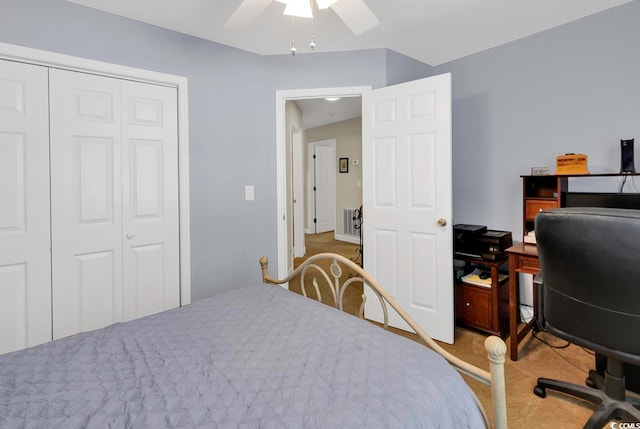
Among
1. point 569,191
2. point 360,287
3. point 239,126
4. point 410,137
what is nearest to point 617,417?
point 569,191

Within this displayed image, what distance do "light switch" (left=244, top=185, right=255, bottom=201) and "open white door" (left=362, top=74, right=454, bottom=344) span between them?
3.19ft

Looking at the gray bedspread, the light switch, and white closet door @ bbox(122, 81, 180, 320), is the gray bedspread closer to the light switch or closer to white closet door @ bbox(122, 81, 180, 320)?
white closet door @ bbox(122, 81, 180, 320)

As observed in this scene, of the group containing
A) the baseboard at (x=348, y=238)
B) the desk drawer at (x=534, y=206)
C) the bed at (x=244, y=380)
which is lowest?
the baseboard at (x=348, y=238)

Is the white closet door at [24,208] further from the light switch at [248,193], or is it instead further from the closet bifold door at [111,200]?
the light switch at [248,193]

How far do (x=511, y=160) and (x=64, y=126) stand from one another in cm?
323

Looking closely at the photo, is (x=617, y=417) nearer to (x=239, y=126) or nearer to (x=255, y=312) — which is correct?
(x=255, y=312)

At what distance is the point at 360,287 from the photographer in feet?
11.7

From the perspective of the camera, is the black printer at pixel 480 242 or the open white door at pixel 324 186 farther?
the open white door at pixel 324 186

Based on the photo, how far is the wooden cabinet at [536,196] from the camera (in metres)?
2.33

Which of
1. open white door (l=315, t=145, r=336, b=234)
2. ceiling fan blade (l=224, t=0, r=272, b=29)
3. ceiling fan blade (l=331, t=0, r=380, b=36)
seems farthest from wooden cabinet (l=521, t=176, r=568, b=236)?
open white door (l=315, t=145, r=336, b=234)

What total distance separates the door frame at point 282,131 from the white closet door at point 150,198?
83 cm

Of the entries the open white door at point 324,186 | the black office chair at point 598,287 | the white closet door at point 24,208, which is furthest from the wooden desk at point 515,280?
the open white door at point 324,186

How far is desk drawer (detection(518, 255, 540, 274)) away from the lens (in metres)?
1.99

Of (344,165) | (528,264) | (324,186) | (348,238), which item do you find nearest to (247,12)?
(528,264)
